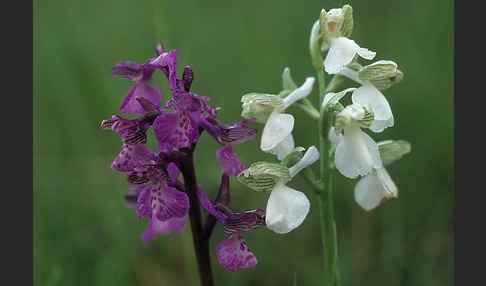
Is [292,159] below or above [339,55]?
below

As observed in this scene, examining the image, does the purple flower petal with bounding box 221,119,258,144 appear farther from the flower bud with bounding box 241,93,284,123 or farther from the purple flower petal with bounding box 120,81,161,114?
the purple flower petal with bounding box 120,81,161,114

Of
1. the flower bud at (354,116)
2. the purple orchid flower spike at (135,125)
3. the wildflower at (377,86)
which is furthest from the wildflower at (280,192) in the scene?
the purple orchid flower spike at (135,125)

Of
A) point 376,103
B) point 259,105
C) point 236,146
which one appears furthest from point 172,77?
point 236,146

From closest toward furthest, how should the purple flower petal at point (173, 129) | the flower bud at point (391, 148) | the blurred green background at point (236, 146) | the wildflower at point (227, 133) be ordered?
the purple flower petal at point (173, 129), the wildflower at point (227, 133), the flower bud at point (391, 148), the blurred green background at point (236, 146)

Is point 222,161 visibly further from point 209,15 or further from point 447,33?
point 209,15

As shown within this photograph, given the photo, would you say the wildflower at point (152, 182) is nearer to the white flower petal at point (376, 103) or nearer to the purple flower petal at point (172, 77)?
the purple flower petal at point (172, 77)

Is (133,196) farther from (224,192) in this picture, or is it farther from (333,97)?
(333,97)
